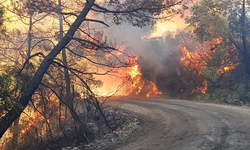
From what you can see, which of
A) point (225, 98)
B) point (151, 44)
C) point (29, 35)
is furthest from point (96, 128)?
point (151, 44)

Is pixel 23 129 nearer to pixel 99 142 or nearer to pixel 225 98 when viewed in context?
pixel 99 142

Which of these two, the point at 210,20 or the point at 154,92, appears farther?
the point at 154,92

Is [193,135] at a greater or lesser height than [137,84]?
lesser

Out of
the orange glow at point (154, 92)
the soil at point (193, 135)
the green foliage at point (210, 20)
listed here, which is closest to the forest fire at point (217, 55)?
the green foliage at point (210, 20)

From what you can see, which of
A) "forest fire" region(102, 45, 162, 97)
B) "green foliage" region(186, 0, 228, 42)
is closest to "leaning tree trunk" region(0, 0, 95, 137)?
"green foliage" region(186, 0, 228, 42)

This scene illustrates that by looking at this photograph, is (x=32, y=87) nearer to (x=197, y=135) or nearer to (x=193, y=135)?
(x=193, y=135)

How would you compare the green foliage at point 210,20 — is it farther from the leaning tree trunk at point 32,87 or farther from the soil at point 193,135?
the leaning tree trunk at point 32,87

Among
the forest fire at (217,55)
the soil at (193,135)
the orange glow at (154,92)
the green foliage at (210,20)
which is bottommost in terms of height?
the soil at (193,135)

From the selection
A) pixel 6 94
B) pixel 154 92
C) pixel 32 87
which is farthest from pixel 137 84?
pixel 6 94

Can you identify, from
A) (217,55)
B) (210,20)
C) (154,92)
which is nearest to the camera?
(217,55)

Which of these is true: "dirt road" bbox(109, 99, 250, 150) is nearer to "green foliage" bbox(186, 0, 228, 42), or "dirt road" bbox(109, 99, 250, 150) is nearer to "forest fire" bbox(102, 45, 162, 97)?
"green foliage" bbox(186, 0, 228, 42)

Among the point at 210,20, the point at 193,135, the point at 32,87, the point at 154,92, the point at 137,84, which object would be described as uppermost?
the point at 210,20

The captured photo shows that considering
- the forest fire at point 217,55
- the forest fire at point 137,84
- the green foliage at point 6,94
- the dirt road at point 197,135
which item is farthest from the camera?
the forest fire at point 137,84

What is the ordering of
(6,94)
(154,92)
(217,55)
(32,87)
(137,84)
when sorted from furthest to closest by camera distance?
(137,84) < (154,92) < (217,55) < (32,87) < (6,94)
